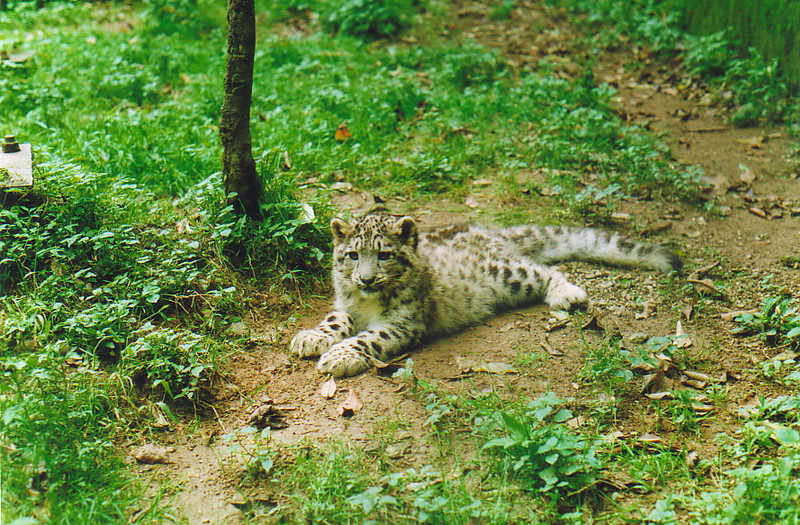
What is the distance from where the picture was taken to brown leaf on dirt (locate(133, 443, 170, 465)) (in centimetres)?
437

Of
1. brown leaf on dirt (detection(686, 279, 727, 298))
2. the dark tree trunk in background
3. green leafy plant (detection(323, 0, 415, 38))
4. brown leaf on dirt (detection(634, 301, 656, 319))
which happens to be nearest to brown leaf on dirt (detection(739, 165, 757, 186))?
brown leaf on dirt (detection(686, 279, 727, 298))

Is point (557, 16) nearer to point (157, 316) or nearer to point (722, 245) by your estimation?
point (722, 245)

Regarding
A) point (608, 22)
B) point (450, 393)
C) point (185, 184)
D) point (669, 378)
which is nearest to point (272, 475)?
point (450, 393)

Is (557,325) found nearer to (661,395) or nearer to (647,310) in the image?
(647,310)

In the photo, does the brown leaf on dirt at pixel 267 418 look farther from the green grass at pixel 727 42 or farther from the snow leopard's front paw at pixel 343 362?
the green grass at pixel 727 42

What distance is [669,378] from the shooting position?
502 centimetres

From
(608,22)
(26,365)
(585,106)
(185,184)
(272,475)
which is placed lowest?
(272,475)

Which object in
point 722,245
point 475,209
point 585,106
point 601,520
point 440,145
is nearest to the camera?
point 601,520

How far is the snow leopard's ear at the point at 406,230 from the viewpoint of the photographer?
19.2 ft

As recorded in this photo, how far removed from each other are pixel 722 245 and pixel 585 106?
354 centimetres

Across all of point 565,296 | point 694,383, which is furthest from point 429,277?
point 694,383

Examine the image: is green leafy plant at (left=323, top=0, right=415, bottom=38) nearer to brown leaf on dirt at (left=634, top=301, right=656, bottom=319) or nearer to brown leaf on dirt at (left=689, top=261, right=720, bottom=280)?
brown leaf on dirt at (left=689, top=261, right=720, bottom=280)

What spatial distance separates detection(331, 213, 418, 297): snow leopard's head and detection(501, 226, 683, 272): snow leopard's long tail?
1.43 meters

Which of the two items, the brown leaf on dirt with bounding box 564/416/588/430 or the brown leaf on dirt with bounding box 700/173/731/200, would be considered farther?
the brown leaf on dirt with bounding box 700/173/731/200
